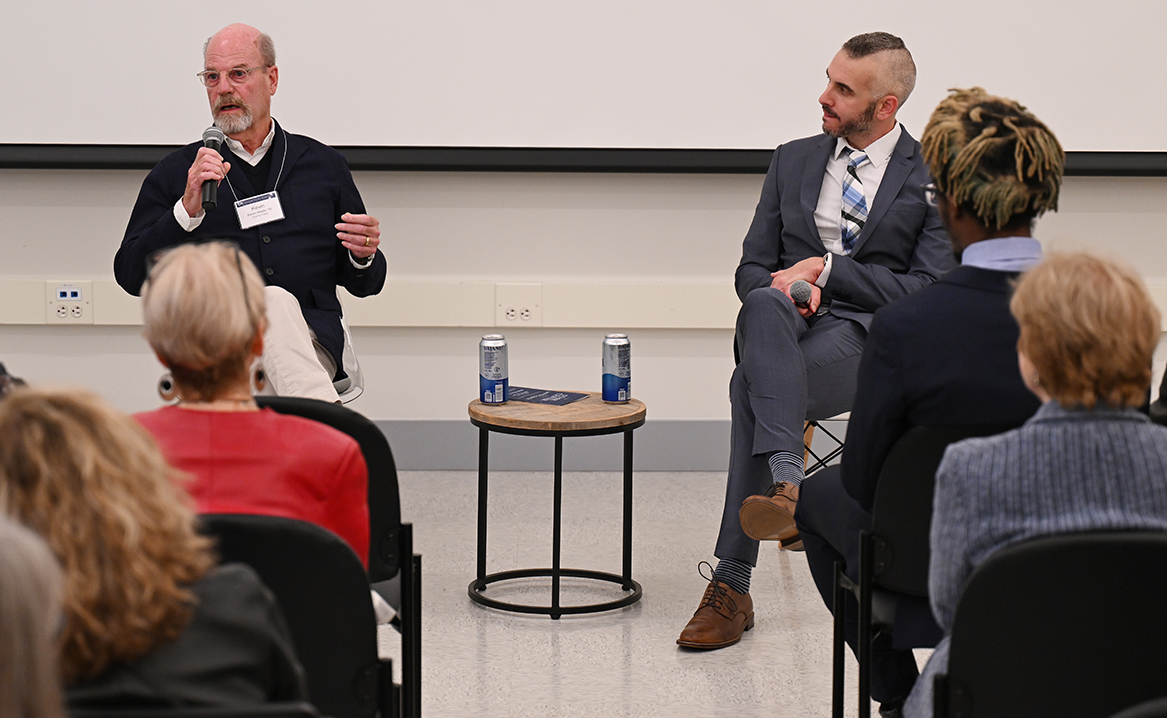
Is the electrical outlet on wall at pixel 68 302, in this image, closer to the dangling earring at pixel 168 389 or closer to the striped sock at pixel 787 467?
the striped sock at pixel 787 467

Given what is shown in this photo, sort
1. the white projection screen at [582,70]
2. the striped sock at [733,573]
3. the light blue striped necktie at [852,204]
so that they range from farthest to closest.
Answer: the white projection screen at [582,70] < the light blue striped necktie at [852,204] < the striped sock at [733,573]

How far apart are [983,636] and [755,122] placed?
10.2 feet

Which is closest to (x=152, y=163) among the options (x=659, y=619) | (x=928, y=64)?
(x=659, y=619)

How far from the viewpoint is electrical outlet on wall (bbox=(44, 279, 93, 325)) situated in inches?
169

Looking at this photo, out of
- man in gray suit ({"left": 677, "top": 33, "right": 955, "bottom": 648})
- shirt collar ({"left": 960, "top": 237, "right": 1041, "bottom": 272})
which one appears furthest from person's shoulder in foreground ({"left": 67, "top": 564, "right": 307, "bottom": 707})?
man in gray suit ({"left": 677, "top": 33, "right": 955, "bottom": 648})

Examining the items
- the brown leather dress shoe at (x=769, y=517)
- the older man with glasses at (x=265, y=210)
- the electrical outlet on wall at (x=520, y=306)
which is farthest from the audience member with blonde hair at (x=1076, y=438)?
the electrical outlet on wall at (x=520, y=306)

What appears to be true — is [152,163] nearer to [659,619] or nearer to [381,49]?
[381,49]

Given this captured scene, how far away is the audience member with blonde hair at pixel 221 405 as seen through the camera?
1.47 m

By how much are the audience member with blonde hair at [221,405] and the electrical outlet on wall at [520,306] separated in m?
2.83

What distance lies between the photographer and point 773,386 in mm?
2906

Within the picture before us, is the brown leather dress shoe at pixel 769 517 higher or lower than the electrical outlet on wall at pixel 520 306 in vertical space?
lower

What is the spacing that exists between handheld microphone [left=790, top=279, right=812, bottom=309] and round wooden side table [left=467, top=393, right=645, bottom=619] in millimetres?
513

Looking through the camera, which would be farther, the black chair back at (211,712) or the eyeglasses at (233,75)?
the eyeglasses at (233,75)

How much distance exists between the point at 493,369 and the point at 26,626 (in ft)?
7.75
